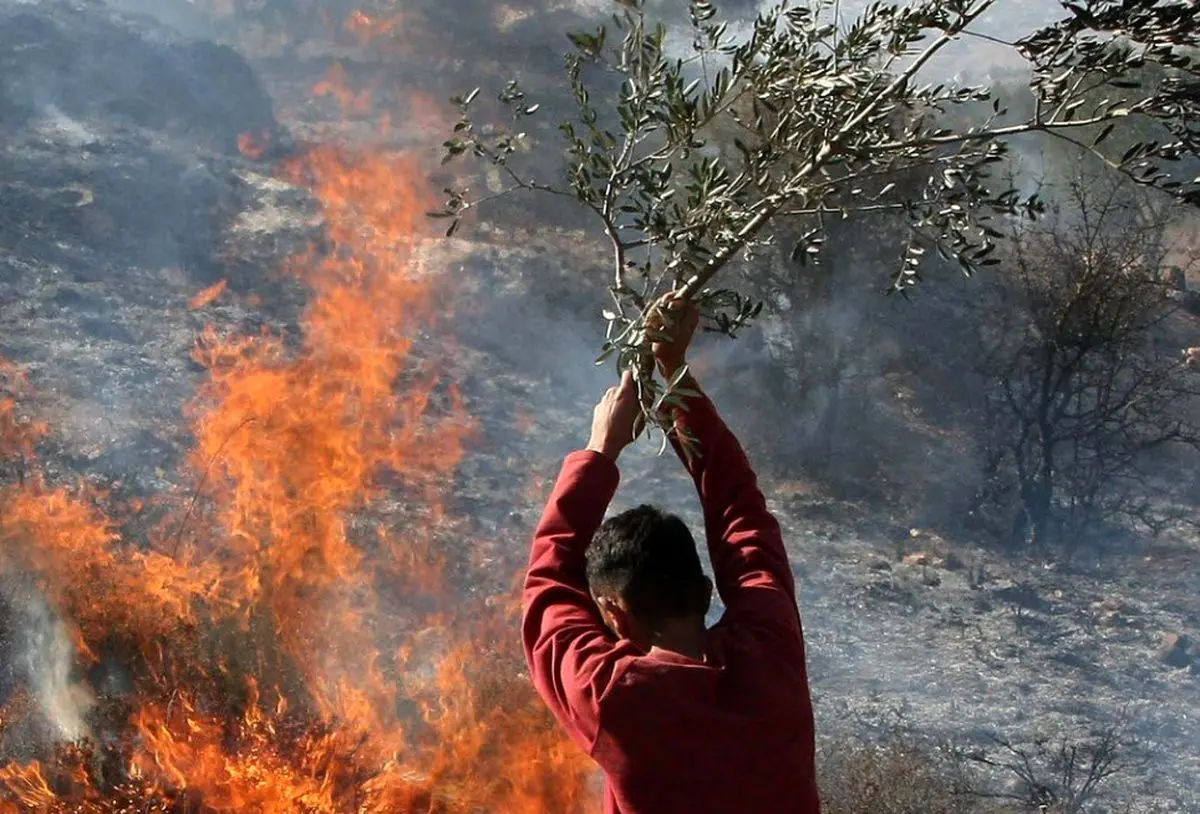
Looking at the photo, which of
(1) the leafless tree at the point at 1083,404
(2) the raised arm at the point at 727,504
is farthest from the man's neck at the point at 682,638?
(1) the leafless tree at the point at 1083,404

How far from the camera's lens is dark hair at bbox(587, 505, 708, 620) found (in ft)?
7.93

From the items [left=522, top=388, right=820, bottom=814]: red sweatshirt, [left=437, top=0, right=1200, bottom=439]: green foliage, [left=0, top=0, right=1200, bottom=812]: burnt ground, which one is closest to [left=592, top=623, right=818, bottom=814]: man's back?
[left=522, top=388, right=820, bottom=814]: red sweatshirt

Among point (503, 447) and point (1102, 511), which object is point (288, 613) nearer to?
point (503, 447)

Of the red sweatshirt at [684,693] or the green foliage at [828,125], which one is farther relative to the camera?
the green foliage at [828,125]

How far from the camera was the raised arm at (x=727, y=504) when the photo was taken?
254 centimetres

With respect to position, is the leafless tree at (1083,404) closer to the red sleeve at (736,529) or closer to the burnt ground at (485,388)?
the burnt ground at (485,388)

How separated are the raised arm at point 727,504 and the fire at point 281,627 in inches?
179

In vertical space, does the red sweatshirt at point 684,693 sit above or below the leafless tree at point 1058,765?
above

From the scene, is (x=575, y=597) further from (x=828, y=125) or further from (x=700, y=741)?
(x=828, y=125)

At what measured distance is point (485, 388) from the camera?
14664 millimetres

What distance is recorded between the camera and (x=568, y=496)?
261 centimetres

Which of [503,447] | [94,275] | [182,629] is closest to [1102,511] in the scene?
[503,447]

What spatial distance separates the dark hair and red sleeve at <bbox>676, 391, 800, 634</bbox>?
4.8 inches

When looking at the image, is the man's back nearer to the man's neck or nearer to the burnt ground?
the man's neck
